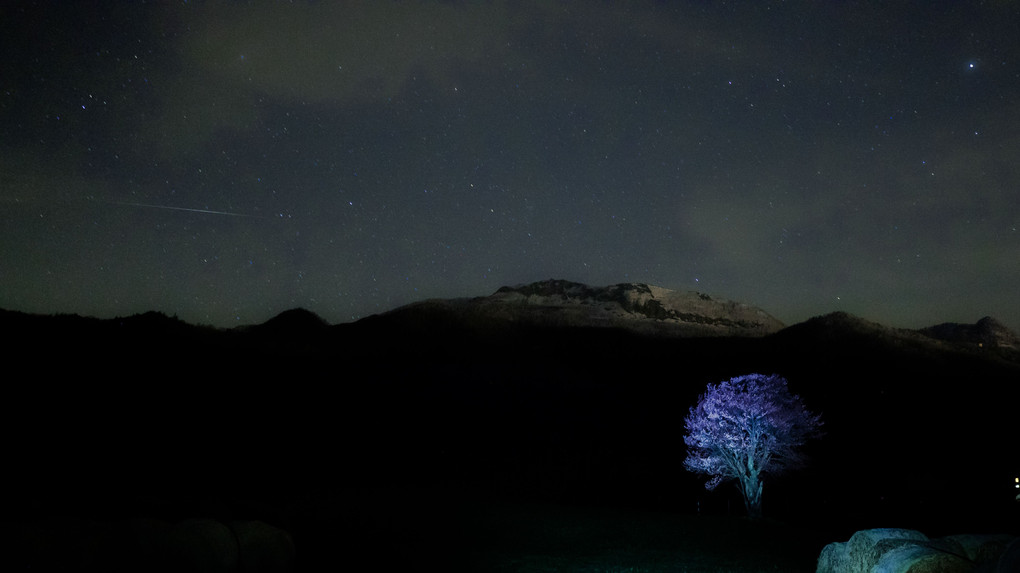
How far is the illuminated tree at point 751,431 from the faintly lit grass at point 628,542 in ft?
19.2

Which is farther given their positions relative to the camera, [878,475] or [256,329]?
[256,329]

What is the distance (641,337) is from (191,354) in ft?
312

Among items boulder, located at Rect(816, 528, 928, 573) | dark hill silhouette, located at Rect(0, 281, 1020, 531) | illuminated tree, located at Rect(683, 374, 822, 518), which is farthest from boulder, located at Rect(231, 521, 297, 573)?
illuminated tree, located at Rect(683, 374, 822, 518)

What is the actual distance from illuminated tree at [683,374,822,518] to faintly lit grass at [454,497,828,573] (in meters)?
5.86

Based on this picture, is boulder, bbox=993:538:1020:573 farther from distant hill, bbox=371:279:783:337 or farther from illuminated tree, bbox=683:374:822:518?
distant hill, bbox=371:279:783:337

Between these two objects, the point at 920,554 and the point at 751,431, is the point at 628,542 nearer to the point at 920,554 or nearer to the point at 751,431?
the point at 920,554

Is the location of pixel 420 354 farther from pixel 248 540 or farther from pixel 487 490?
pixel 248 540

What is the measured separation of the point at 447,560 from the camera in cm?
2384

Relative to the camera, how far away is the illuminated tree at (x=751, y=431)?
1615 inches

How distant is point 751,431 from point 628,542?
1681cm

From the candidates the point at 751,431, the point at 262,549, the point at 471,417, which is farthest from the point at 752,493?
the point at 471,417

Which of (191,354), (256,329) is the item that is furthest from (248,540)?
(256,329)

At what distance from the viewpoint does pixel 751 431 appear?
4138 cm

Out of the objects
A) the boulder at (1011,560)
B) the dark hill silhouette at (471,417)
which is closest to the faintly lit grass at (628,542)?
the boulder at (1011,560)
